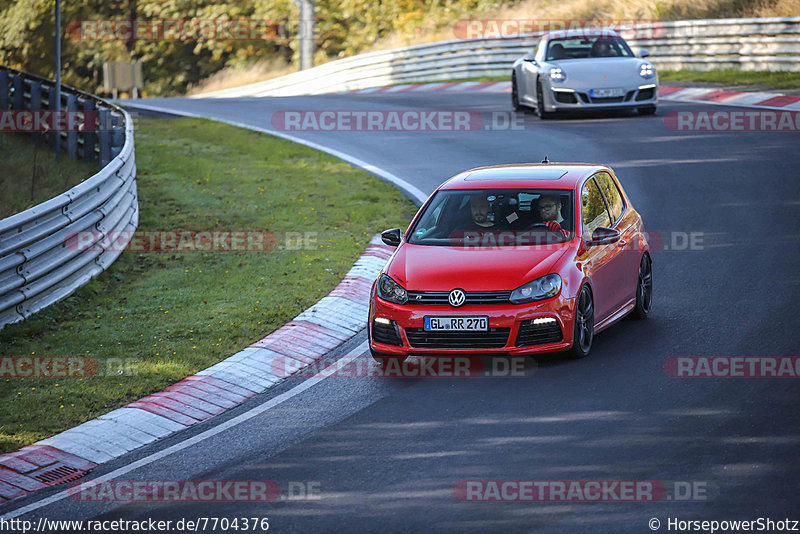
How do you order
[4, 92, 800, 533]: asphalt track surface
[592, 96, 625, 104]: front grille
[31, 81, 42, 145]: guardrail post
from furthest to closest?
[592, 96, 625, 104]: front grille < [31, 81, 42, 145]: guardrail post < [4, 92, 800, 533]: asphalt track surface

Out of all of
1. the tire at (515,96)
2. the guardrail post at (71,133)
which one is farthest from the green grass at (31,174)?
the tire at (515,96)

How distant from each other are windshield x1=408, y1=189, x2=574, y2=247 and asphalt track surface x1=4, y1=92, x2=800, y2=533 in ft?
3.51

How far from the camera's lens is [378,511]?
647 cm

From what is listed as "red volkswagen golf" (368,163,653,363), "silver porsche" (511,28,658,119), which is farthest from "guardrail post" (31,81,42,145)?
"red volkswagen golf" (368,163,653,363)

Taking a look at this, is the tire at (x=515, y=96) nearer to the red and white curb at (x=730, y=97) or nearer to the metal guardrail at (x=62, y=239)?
the red and white curb at (x=730, y=97)

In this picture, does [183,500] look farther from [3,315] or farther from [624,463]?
[3,315]

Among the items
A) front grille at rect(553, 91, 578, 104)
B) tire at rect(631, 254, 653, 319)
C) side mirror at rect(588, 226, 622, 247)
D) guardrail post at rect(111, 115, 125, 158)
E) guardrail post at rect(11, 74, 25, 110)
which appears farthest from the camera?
guardrail post at rect(11, 74, 25, 110)

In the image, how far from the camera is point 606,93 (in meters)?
21.0

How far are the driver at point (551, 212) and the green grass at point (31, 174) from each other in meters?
8.67

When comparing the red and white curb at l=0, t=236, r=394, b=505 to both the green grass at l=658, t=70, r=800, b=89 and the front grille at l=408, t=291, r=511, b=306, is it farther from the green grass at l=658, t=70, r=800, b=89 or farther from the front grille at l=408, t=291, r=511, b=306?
the green grass at l=658, t=70, r=800, b=89

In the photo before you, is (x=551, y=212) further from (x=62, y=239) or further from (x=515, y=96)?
(x=515, y=96)

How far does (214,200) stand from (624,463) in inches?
428

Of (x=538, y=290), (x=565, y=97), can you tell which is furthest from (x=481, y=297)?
(x=565, y=97)

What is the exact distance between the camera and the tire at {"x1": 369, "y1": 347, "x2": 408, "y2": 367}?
30.8 ft
